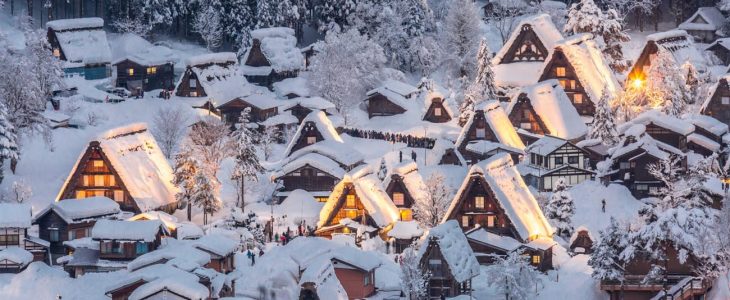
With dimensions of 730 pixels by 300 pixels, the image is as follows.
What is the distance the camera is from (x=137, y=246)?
79.4m

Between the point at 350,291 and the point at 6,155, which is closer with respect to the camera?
the point at 350,291

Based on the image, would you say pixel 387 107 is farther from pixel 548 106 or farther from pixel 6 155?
pixel 6 155

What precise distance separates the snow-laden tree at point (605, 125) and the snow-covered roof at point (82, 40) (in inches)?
1122

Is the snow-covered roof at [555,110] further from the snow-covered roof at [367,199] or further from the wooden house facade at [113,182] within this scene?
the wooden house facade at [113,182]

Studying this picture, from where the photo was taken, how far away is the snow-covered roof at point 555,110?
102 m

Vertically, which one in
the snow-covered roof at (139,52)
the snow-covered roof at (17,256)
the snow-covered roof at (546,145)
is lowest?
the snow-covered roof at (17,256)

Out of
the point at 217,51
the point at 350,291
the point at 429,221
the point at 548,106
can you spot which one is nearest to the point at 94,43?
the point at 217,51

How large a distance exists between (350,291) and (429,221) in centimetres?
1037

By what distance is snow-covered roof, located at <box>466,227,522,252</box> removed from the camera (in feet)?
266

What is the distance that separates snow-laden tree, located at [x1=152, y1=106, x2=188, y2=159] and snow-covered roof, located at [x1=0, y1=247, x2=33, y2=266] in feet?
59.4

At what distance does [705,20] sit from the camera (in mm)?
125500

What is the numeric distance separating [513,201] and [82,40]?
3691cm

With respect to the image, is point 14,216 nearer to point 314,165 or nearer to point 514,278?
point 314,165

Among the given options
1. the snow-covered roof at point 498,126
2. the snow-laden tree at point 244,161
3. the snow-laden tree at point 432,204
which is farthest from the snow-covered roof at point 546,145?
the snow-laden tree at point 244,161
